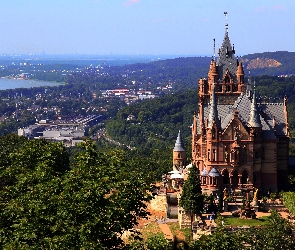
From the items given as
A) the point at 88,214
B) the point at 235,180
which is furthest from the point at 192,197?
the point at 88,214

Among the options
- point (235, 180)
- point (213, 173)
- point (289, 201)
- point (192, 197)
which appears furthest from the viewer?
point (235, 180)

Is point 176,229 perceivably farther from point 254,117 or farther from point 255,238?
point 255,238

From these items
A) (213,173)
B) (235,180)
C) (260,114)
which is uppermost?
(260,114)

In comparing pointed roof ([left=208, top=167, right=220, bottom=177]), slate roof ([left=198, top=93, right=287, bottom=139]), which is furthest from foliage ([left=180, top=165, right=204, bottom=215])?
slate roof ([left=198, top=93, right=287, bottom=139])

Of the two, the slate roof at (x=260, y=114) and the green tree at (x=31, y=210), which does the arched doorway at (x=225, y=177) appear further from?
the green tree at (x=31, y=210)

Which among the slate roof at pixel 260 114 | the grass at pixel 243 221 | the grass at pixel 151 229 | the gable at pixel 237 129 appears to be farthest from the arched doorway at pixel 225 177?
the grass at pixel 151 229

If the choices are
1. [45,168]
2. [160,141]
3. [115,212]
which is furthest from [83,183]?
[160,141]
